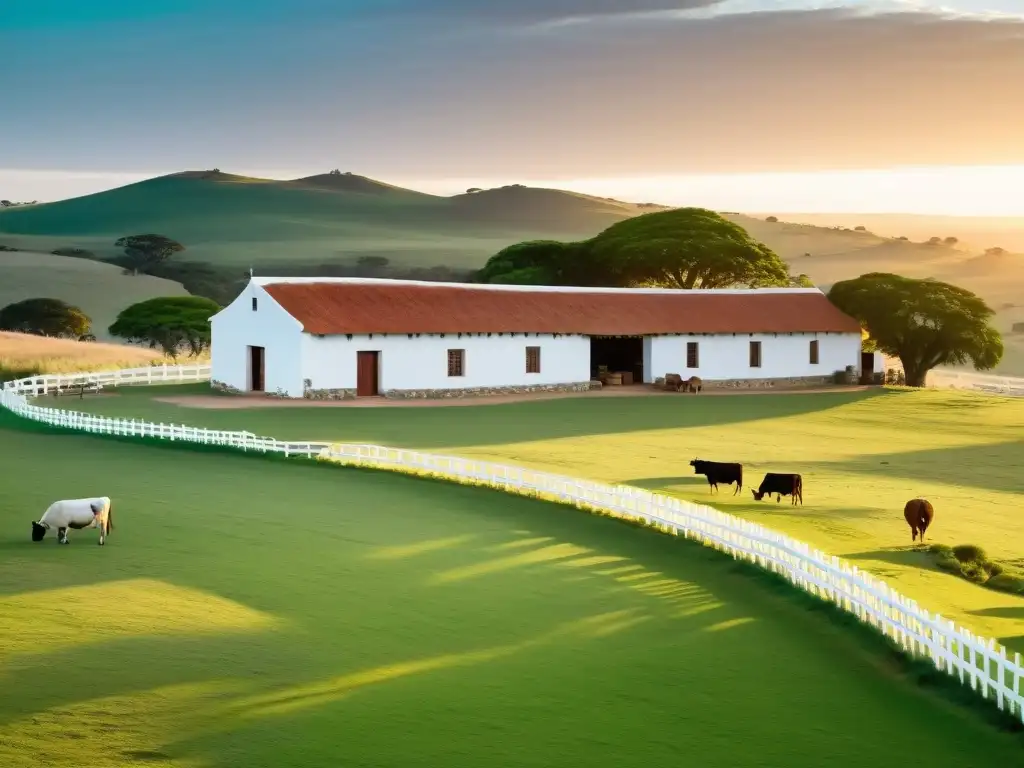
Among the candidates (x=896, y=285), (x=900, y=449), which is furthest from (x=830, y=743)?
(x=896, y=285)

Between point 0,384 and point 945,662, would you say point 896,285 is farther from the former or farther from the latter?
point 945,662

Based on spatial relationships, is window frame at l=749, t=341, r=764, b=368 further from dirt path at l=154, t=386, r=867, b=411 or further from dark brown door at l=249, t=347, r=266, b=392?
dark brown door at l=249, t=347, r=266, b=392

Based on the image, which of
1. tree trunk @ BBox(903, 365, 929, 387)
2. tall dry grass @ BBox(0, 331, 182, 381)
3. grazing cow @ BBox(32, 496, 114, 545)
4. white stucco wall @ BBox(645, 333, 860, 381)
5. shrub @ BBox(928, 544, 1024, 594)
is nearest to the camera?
shrub @ BBox(928, 544, 1024, 594)

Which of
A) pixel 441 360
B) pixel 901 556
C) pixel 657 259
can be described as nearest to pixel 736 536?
pixel 901 556

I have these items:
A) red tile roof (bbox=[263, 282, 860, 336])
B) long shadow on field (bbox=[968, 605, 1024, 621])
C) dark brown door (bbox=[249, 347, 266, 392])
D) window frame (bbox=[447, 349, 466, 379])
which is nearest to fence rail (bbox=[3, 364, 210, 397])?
dark brown door (bbox=[249, 347, 266, 392])

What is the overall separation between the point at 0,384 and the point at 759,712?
4398 centimetres

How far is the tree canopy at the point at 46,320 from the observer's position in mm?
99188

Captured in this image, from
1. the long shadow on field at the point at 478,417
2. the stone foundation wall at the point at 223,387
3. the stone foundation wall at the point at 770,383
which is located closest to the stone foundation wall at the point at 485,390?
the long shadow on field at the point at 478,417

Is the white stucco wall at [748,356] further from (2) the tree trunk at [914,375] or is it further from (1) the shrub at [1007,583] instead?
(1) the shrub at [1007,583]

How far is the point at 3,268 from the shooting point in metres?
130

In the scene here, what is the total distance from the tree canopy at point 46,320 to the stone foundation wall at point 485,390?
54006mm

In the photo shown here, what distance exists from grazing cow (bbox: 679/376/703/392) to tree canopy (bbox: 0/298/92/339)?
5691cm

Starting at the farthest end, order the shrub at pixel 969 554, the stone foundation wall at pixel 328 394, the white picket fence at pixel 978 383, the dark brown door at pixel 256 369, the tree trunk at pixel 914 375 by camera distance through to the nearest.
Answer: the tree trunk at pixel 914 375, the white picket fence at pixel 978 383, the dark brown door at pixel 256 369, the stone foundation wall at pixel 328 394, the shrub at pixel 969 554

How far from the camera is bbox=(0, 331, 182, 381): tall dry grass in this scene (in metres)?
57.3
